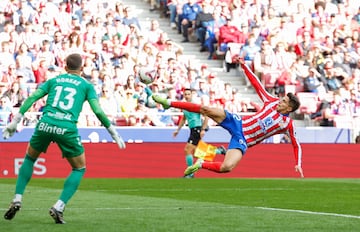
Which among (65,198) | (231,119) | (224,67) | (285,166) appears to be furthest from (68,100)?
(224,67)

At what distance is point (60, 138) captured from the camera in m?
12.6

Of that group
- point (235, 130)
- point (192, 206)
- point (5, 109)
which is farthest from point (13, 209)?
point (5, 109)

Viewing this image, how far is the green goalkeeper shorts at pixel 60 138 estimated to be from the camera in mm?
12602

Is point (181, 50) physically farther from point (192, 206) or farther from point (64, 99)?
point (64, 99)

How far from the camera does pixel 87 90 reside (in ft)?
42.0

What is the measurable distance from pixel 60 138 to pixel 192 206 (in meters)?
3.53

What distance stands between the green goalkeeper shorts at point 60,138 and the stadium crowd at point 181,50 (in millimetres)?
13010

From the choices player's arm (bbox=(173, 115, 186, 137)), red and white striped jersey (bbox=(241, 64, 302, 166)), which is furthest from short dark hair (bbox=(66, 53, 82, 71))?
player's arm (bbox=(173, 115, 186, 137))

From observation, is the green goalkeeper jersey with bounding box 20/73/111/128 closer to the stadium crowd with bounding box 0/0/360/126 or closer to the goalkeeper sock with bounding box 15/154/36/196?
the goalkeeper sock with bounding box 15/154/36/196

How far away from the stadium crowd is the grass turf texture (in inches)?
173

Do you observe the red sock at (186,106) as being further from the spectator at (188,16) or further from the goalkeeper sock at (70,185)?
the spectator at (188,16)

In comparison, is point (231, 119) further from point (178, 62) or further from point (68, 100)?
point (178, 62)

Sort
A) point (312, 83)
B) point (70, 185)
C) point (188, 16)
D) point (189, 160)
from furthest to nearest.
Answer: point (188, 16) < point (312, 83) < point (189, 160) < point (70, 185)

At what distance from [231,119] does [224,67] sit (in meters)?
15.2
